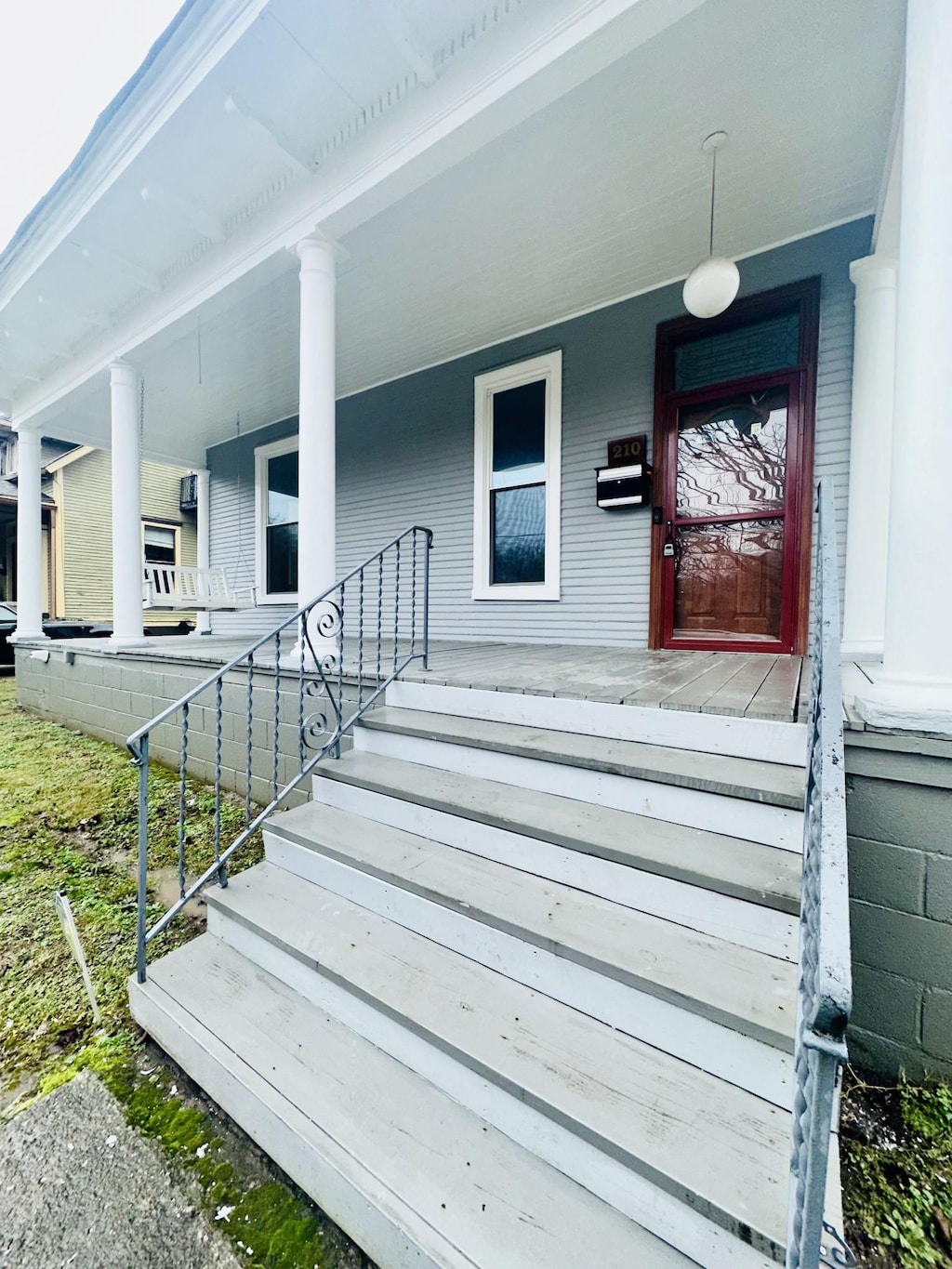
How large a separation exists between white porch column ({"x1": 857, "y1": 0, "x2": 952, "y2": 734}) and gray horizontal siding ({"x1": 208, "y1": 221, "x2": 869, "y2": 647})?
1.93 meters

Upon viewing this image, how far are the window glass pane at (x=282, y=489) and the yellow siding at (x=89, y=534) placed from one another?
625 cm

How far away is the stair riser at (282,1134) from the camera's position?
3.59ft

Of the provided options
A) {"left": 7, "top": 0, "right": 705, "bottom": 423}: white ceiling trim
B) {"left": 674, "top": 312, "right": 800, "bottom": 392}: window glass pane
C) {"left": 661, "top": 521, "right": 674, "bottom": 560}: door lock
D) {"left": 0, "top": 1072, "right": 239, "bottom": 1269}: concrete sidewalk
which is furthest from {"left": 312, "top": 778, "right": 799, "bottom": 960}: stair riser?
{"left": 674, "top": 312, "right": 800, "bottom": 392}: window glass pane

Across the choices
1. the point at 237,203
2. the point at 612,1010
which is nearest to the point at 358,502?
the point at 237,203

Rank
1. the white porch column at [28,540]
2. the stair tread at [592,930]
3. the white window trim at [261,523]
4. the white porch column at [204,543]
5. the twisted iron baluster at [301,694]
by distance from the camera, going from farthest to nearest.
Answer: the white porch column at [204,543], the white window trim at [261,523], the white porch column at [28,540], the twisted iron baluster at [301,694], the stair tread at [592,930]

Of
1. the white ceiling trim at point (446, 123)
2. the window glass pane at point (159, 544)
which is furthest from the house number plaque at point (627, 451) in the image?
the window glass pane at point (159, 544)

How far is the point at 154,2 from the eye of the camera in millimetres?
2967

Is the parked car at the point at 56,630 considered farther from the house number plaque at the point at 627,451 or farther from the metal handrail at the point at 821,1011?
the metal handrail at the point at 821,1011

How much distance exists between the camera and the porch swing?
509cm

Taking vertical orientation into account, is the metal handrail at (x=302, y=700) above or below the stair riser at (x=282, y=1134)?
above

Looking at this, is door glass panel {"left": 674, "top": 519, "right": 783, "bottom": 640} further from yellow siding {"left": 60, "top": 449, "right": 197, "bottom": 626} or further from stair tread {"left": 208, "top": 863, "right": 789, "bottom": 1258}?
yellow siding {"left": 60, "top": 449, "right": 197, "bottom": 626}

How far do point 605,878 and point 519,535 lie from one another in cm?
356

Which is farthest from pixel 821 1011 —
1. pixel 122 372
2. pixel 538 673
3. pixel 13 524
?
pixel 13 524

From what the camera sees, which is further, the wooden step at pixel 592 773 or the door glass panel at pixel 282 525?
the door glass panel at pixel 282 525
